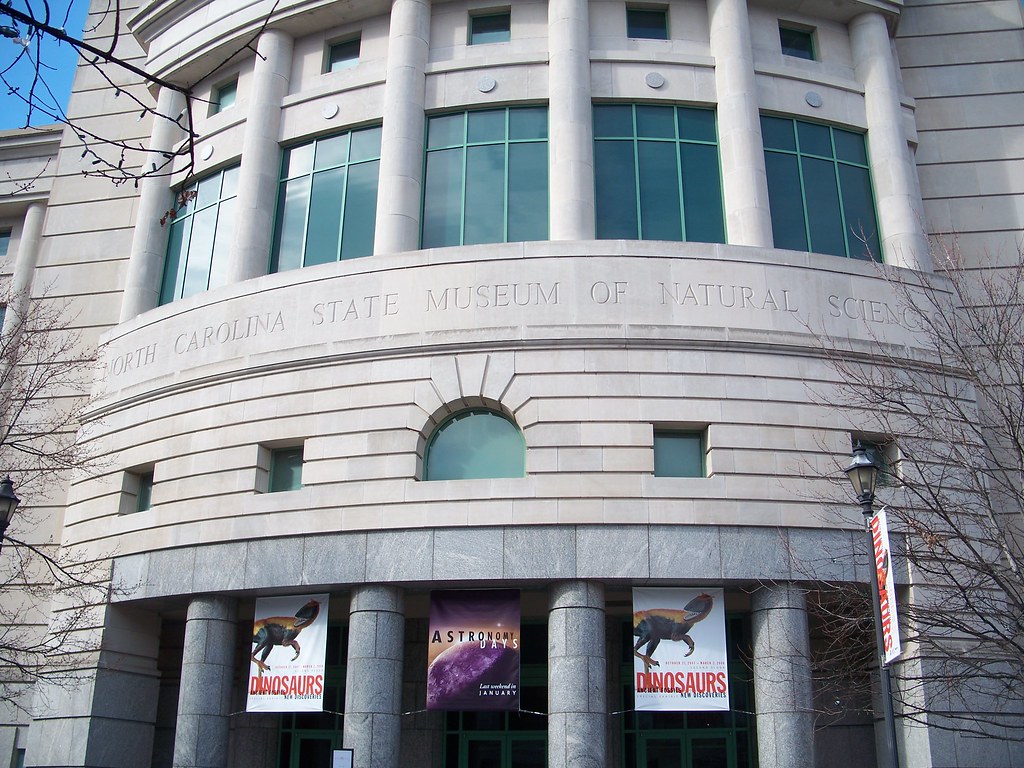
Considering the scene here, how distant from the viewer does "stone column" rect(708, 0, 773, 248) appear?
69.5 feet

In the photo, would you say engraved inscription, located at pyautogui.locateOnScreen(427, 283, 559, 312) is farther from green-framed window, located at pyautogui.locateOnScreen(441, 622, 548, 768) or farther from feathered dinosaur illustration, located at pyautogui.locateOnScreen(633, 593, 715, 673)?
green-framed window, located at pyautogui.locateOnScreen(441, 622, 548, 768)

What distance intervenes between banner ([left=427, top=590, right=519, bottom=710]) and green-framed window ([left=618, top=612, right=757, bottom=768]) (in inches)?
148

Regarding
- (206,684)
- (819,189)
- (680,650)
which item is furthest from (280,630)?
(819,189)

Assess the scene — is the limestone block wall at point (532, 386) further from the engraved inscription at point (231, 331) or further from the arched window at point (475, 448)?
the arched window at point (475, 448)

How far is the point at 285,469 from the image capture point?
20.7 meters

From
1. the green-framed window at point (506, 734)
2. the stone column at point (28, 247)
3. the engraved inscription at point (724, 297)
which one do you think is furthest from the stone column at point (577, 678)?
the stone column at point (28, 247)

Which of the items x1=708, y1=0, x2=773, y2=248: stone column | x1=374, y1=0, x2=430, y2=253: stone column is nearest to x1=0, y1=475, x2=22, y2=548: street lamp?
x1=374, y1=0, x2=430, y2=253: stone column

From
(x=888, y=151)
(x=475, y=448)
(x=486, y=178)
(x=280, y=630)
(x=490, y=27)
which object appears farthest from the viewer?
(x=490, y=27)

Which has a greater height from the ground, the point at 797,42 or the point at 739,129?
the point at 797,42

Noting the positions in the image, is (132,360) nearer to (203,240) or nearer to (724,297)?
(203,240)

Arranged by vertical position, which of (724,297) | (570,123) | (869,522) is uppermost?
(570,123)

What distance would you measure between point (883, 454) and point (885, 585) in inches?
272

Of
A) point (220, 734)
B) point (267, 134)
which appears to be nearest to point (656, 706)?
point (220, 734)

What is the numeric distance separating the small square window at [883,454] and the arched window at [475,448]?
669 cm
